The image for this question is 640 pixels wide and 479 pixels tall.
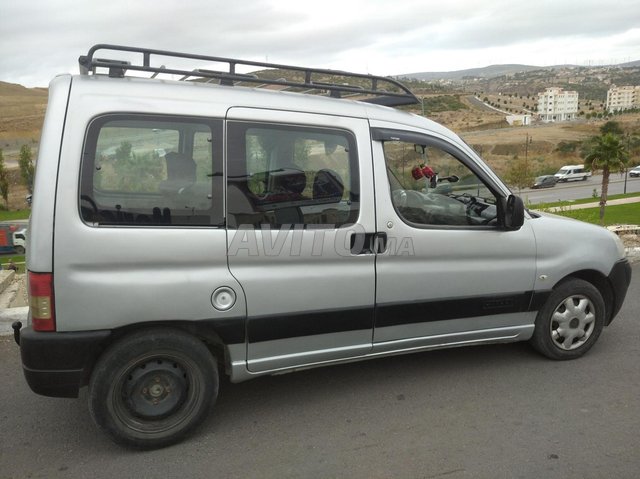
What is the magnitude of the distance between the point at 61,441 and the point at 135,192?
1542mm

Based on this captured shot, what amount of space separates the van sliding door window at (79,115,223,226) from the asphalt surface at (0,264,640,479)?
1297 mm

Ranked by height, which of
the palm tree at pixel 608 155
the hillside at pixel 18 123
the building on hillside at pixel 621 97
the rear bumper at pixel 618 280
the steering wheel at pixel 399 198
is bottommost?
the rear bumper at pixel 618 280

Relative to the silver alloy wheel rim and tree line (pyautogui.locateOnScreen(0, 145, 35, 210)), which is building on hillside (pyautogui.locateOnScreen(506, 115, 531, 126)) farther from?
the silver alloy wheel rim

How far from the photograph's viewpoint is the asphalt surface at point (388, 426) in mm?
2879

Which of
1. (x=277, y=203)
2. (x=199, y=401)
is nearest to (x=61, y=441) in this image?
(x=199, y=401)

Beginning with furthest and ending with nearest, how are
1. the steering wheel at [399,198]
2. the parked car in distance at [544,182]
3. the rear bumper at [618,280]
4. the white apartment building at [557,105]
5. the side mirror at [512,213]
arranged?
the white apartment building at [557,105] → the parked car in distance at [544,182] → the rear bumper at [618,280] → the side mirror at [512,213] → the steering wheel at [399,198]

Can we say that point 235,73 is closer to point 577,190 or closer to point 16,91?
point 577,190

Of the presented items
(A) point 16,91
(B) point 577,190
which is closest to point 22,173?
(B) point 577,190

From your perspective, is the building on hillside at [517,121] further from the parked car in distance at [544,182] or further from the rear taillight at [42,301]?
the rear taillight at [42,301]

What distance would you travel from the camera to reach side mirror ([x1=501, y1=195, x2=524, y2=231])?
3613mm

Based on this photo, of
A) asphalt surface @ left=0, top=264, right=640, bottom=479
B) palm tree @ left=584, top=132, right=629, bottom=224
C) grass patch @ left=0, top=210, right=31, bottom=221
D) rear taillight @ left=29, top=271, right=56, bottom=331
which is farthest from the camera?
grass patch @ left=0, top=210, right=31, bottom=221

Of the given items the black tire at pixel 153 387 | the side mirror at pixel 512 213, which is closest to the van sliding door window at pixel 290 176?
the black tire at pixel 153 387

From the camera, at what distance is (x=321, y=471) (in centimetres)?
285

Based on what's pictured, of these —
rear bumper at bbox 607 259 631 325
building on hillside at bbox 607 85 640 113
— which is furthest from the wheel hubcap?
building on hillside at bbox 607 85 640 113
